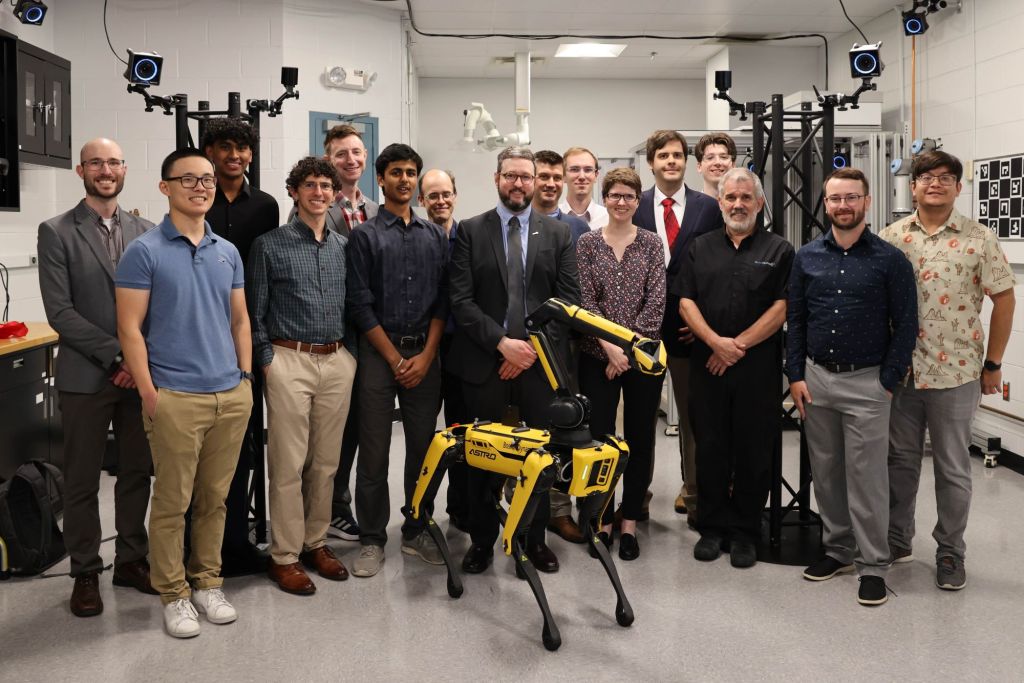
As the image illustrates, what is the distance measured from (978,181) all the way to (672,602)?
4103 millimetres

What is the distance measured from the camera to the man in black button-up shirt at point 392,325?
11.1 feet

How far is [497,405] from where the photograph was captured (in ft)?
11.3

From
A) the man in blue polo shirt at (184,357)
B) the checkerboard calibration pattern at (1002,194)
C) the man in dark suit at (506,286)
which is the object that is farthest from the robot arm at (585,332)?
the checkerboard calibration pattern at (1002,194)

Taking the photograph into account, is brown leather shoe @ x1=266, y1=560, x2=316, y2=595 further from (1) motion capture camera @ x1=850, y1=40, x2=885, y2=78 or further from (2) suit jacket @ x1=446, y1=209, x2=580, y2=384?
(1) motion capture camera @ x1=850, y1=40, x2=885, y2=78

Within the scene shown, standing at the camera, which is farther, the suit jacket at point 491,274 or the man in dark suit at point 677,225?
the man in dark suit at point 677,225

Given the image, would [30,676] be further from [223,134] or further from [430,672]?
[223,134]

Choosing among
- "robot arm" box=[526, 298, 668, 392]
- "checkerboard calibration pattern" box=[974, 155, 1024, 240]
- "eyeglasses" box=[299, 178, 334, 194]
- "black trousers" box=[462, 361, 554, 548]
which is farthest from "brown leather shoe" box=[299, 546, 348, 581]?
"checkerboard calibration pattern" box=[974, 155, 1024, 240]

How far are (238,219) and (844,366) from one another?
227cm

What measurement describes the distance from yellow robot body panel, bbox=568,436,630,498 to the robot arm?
0.23 metres

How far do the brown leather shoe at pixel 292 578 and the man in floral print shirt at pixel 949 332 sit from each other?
2.29m

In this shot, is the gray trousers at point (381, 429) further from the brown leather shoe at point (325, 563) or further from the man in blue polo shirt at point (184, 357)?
the man in blue polo shirt at point (184, 357)

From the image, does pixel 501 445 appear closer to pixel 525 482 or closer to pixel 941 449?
pixel 525 482

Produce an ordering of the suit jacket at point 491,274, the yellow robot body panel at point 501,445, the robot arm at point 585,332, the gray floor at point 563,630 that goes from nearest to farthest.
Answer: the gray floor at point 563,630 < the robot arm at point 585,332 < the yellow robot body panel at point 501,445 < the suit jacket at point 491,274

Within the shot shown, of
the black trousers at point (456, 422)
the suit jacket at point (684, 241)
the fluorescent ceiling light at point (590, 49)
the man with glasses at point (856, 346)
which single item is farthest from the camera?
the fluorescent ceiling light at point (590, 49)
